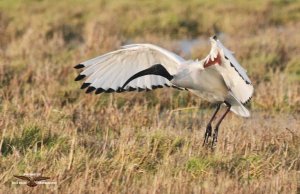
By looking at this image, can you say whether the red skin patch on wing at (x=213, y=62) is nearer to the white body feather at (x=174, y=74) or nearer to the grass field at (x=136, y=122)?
the white body feather at (x=174, y=74)

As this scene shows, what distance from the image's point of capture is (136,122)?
678 centimetres

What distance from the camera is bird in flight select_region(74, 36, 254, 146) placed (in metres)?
5.72

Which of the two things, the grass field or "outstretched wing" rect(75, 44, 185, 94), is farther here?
"outstretched wing" rect(75, 44, 185, 94)

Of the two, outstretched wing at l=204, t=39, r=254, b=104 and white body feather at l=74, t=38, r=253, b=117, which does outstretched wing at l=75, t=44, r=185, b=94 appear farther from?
outstretched wing at l=204, t=39, r=254, b=104

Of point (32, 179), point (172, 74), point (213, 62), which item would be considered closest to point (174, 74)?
point (172, 74)

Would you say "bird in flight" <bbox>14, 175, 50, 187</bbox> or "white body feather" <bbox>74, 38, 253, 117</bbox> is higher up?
"white body feather" <bbox>74, 38, 253, 117</bbox>

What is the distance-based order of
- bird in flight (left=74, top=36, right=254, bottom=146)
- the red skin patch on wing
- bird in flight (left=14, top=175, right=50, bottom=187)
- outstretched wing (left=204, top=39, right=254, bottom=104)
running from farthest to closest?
bird in flight (left=74, top=36, right=254, bottom=146) → the red skin patch on wing → outstretched wing (left=204, top=39, right=254, bottom=104) → bird in flight (left=14, top=175, right=50, bottom=187)

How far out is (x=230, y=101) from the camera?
6121mm

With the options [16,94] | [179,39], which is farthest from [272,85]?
[179,39]

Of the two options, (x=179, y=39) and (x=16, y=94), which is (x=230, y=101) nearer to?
(x=16, y=94)

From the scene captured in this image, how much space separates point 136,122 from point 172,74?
32.8 inches

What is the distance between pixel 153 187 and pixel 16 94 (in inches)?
138

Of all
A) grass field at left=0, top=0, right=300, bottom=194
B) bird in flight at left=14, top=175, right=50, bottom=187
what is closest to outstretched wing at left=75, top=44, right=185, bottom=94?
grass field at left=0, top=0, right=300, bottom=194

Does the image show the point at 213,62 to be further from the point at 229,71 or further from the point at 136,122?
the point at 136,122
